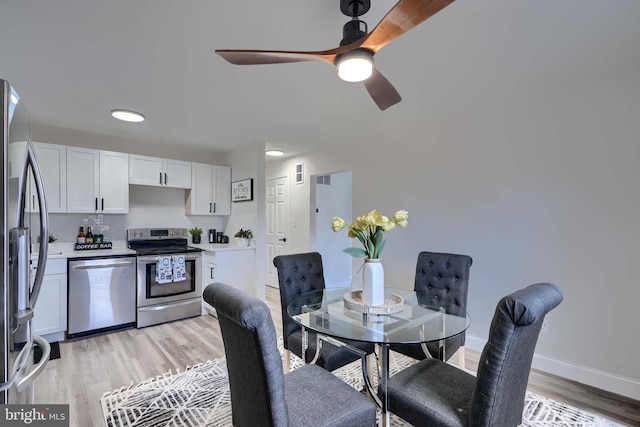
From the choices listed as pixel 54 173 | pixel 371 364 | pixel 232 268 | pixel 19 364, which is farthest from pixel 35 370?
pixel 54 173

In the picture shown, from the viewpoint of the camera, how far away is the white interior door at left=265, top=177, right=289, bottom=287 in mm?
5520

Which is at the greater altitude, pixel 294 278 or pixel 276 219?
pixel 276 219

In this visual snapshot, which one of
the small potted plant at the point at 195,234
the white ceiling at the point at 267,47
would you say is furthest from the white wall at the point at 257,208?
the white ceiling at the point at 267,47

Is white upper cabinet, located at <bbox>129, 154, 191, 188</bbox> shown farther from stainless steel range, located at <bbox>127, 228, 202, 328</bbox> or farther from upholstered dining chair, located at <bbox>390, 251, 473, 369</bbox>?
upholstered dining chair, located at <bbox>390, 251, 473, 369</bbox>

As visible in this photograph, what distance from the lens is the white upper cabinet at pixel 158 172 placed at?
3.93m

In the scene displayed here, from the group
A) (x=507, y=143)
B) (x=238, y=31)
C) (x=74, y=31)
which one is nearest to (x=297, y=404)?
(x=238, y=31)

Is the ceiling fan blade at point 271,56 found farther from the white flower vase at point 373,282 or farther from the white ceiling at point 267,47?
the white flower vase at point 373,282

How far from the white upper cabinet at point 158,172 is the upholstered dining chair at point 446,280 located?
11.3 feet

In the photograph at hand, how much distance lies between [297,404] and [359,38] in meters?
1.68

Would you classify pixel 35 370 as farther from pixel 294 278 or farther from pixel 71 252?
pixel 71 252

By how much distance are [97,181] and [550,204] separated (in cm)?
480

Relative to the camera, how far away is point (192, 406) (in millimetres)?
2094

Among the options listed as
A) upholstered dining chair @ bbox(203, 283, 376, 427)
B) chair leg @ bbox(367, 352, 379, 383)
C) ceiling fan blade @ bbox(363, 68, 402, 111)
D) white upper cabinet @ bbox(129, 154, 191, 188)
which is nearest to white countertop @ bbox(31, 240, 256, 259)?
white upper cabinet @ bbox(129, 154, 191, 188)

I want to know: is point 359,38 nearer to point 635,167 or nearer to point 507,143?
point 507,143
